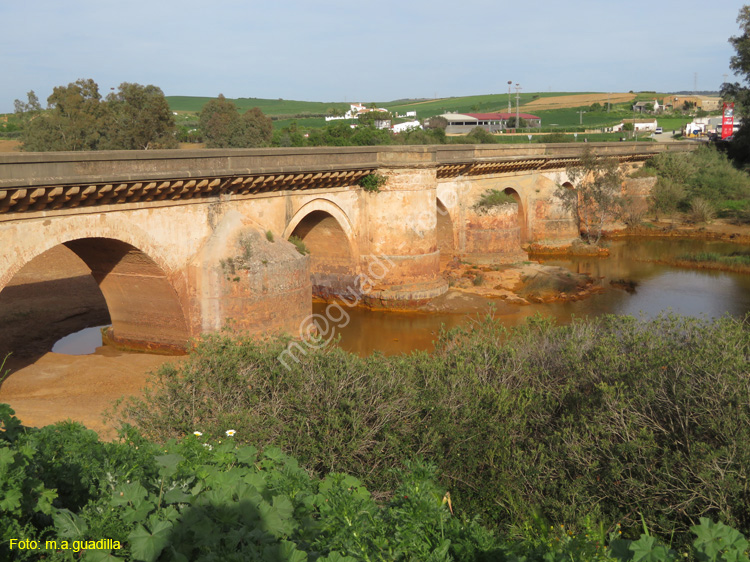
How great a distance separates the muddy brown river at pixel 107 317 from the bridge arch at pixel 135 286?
494mm

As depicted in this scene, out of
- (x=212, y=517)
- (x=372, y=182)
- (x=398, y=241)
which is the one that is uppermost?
(x=372, y=182)

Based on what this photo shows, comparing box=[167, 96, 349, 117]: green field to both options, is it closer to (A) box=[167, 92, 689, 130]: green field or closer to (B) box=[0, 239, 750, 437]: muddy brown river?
(A) box=[167, 92, 689, 130]: green field

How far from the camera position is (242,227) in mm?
15812

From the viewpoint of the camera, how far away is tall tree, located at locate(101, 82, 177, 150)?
35969 millimetres

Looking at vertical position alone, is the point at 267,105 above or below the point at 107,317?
above

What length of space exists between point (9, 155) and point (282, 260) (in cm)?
673

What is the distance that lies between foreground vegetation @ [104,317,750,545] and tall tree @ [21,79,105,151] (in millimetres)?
28450

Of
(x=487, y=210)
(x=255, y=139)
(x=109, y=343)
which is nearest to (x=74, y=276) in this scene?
(x=109, y=343)

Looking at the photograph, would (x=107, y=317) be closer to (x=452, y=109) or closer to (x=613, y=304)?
(x=613, y=304)

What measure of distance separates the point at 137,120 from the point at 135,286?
25307 millimetres

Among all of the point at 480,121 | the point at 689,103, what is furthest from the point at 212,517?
the point at 689,103

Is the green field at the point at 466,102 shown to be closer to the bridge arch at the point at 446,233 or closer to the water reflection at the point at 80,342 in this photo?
A: the bridge arch at the point at 446,233

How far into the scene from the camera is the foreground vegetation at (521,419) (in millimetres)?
6723

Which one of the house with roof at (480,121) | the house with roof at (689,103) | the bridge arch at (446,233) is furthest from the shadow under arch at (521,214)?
the house with roof at (689,103)
